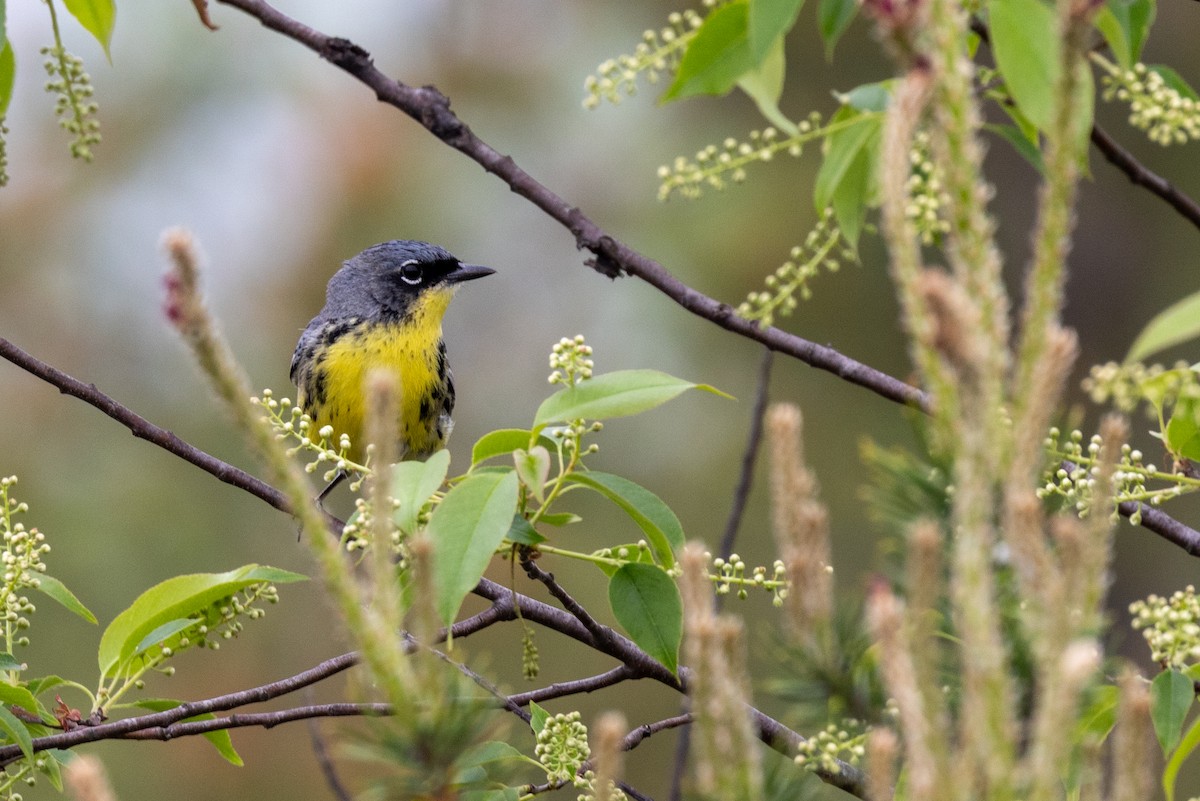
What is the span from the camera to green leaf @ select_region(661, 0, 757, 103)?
1.83 meters

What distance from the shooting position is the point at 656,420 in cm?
996

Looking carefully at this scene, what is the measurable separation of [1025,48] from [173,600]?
54.5 inches

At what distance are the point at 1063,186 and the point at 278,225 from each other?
9.63 metres

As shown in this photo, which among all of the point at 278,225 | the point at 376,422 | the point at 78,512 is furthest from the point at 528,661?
the point at 278,225

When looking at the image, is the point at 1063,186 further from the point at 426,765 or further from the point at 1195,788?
the point at 1195,788

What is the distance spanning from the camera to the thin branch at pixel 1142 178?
208cm

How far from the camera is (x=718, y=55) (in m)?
1.84

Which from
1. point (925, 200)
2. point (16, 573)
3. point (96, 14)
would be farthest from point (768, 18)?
point (16, 573)

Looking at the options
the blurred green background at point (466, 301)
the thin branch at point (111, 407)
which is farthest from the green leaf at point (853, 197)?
the blurred green background at point (466, 301)

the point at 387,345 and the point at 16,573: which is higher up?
the point at 387,345

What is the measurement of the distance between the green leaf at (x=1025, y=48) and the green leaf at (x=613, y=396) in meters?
0.49

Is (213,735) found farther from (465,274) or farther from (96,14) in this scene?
(465,274)

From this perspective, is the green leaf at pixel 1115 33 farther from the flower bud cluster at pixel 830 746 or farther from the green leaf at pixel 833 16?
the flower bud cluster at pixel 830 746

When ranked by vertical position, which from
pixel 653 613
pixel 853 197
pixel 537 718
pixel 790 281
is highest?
pixel 853 197
